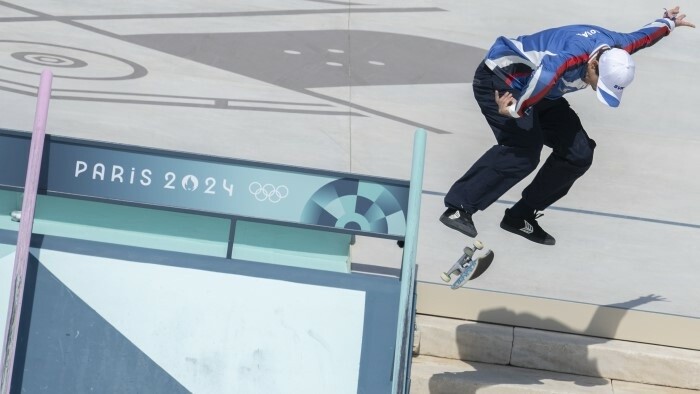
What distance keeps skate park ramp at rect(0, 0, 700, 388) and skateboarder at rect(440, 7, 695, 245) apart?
814 mm

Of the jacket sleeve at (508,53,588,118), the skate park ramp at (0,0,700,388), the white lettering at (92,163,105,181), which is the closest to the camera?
the white lettering at (92,163,105,181)

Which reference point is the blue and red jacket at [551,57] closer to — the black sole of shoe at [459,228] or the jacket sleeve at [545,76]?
the jacket sleeve at [545,76]

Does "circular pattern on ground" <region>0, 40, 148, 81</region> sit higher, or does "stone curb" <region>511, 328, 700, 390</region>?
"circular pattern on ground" <region>0, 40, 148, 81</region>

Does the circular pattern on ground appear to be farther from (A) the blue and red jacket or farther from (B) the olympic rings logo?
(B) the olympic rings logo

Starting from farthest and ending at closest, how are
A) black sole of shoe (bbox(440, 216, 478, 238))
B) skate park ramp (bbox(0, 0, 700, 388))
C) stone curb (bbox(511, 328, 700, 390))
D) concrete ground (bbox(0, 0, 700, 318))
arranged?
concrete ground (bbox(0, 0, 700, 318)) < skate park ramp (bbox(0, 0, 700, 388)) < stone curb (bbox(511, 328, 700, 390)) < black sole of shoe (bbox(440, 216, 478, 238))

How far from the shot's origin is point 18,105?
34.8ft

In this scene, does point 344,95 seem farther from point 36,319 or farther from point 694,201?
point 36,319

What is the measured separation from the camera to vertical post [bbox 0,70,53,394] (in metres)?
5.54

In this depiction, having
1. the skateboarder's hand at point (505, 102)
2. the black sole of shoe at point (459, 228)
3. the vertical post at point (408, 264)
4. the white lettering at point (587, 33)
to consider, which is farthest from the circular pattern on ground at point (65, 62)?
the vertical post at point (408, 264)

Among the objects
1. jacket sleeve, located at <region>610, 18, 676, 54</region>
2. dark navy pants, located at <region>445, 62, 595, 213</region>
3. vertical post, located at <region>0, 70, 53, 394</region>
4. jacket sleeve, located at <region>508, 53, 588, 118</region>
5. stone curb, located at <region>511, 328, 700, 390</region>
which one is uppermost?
jacket sleeve, located at <region>610, 18, 676, 54</region>

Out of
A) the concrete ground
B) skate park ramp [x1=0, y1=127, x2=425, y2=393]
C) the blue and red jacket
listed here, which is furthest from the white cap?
the concrete ground

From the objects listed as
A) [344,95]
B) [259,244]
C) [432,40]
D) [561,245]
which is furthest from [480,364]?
[432,40]

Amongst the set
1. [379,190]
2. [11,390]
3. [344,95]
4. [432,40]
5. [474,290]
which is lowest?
[11,390]

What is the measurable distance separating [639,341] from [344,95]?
4.59 metres
